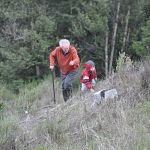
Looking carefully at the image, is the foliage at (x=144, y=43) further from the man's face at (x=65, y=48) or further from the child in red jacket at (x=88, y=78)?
the man's face at (x=65, y=48)

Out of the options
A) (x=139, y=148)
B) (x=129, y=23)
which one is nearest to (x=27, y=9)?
(x=129, y=23)

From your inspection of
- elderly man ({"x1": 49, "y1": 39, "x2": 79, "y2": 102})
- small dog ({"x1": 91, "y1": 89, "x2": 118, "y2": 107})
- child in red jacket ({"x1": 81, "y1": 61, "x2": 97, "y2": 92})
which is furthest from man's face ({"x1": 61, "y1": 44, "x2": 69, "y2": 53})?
small dog ({"x1": 91, "y1": 89, "x2": 118, "y2": 107})

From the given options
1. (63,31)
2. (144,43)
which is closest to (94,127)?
(144,43)

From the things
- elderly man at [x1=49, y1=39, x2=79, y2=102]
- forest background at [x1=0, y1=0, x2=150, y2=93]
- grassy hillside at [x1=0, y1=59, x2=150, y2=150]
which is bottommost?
forest background at [x1=0, y1=0, x2=150, y2=93]

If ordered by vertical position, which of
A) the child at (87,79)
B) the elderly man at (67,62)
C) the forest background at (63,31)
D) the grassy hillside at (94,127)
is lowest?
the forest background at (63,31)

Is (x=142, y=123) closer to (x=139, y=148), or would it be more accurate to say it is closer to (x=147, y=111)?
(x=147, y=111)

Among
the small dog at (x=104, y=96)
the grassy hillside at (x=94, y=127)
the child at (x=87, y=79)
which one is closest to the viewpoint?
the grassy hillside at (x=94, y=127)

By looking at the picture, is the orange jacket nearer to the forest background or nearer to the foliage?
the foliage

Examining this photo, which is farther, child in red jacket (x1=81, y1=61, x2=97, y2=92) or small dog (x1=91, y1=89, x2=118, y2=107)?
child in red jacket (x1=81, y1=61, x2=97, y2=92)

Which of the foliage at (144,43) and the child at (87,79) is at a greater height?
the child at (87,79)

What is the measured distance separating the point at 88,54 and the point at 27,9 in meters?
3.58

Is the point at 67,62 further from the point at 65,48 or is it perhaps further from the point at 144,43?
the point at 144,43

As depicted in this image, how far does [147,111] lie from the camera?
6273 millimetres

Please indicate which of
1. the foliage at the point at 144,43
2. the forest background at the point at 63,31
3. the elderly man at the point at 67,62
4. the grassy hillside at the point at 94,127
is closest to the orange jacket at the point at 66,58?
the elderly man at the point at 67,62
